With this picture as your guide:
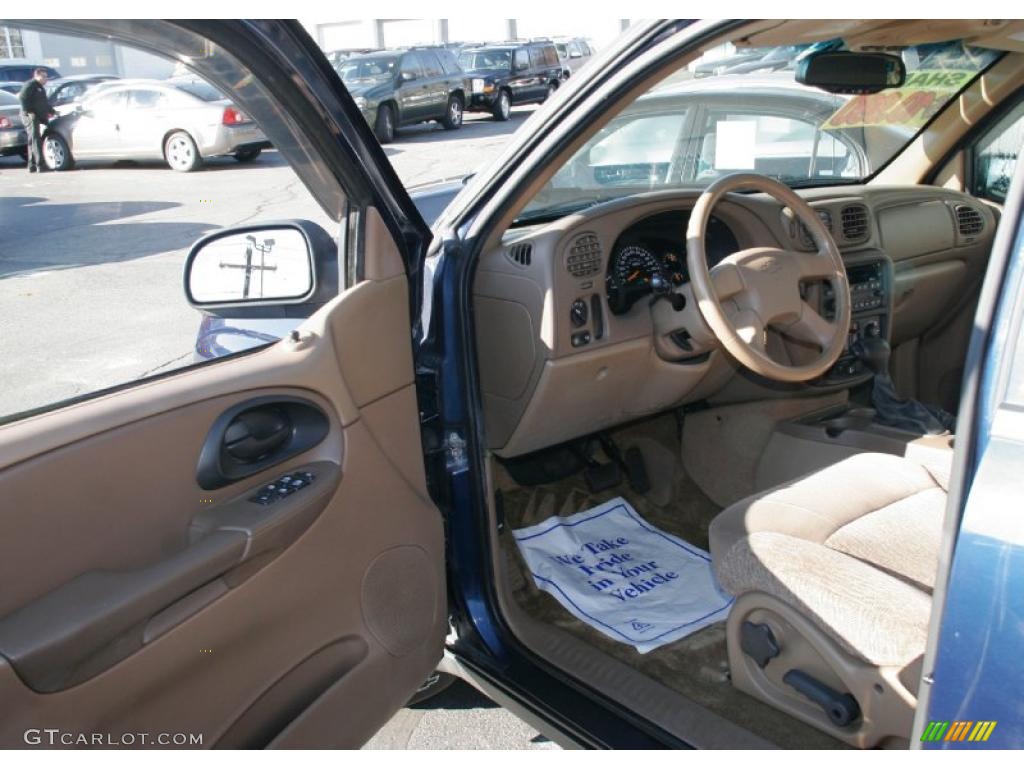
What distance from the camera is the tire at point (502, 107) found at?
19.5 m

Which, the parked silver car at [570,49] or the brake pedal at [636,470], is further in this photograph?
the parked silver car at [570,49]

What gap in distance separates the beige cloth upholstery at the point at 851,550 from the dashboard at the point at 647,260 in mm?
727

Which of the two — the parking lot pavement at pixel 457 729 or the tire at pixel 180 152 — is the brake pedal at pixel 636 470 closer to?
the parking lot pavement at pixel 457 729

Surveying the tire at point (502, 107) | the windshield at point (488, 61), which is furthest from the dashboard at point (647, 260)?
the windshield at point (488, 61)

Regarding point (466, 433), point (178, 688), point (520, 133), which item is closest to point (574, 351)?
point (466, 433)

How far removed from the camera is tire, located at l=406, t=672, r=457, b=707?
244 cm

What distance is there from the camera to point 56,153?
5.80 ft

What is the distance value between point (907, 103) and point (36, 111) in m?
3.07

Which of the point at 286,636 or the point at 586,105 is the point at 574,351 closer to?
the point at 586,105

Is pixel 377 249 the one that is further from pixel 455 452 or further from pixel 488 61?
pixel 488 61

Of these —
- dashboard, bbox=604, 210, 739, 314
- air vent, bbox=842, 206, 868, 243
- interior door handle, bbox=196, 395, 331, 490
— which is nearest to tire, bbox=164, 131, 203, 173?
interior door handle, bbox=196, 395, 331, 490

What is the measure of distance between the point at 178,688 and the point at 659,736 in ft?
3.42

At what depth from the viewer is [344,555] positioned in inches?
75.7

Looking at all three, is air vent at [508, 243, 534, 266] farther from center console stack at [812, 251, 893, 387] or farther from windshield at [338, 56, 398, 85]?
windshield at [338, 56, 398, 85]
